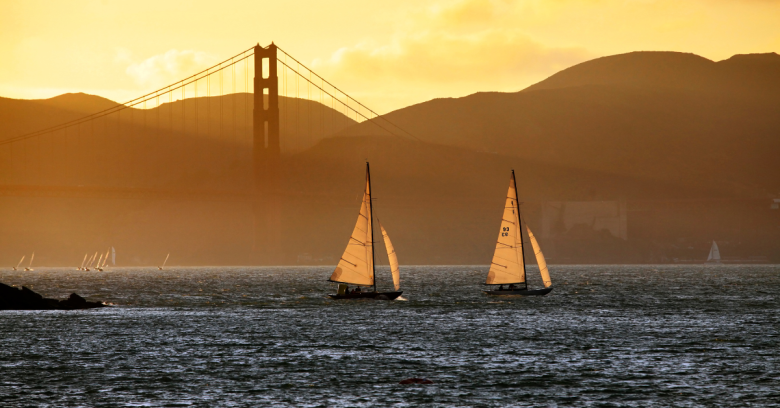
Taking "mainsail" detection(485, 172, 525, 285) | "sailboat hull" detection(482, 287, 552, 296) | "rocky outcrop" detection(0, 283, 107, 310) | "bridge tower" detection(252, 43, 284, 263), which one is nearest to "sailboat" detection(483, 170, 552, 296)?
"mainsail" detection(485, 172, 525, 285)

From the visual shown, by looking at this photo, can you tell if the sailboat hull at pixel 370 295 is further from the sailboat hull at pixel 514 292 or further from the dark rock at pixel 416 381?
the dark rock at pixel 416 381

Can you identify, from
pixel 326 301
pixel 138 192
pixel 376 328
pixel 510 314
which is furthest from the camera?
pixel 138 192

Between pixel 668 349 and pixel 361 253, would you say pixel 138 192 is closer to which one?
pixel 361 253

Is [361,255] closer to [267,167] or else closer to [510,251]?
[510,251]

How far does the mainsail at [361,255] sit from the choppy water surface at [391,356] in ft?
9.13

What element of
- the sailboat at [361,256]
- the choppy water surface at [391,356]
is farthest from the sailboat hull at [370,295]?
the choppy water surface at [391,356]

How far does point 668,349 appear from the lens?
40.8 metres

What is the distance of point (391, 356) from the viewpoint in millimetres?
38406

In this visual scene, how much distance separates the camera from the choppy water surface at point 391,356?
28.9 metres

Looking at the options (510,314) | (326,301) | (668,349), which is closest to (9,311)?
(326,301)

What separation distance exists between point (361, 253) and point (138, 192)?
82422mm

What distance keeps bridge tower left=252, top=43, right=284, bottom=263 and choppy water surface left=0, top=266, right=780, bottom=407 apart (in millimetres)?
93593

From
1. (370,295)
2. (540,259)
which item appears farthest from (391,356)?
(540,259)

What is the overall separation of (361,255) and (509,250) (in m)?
12.2
